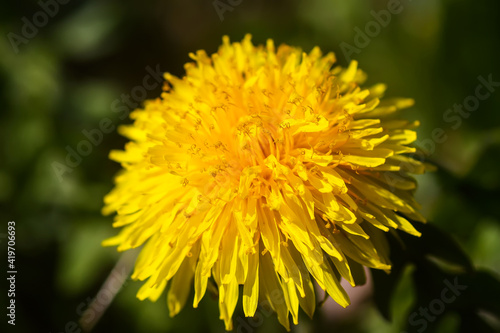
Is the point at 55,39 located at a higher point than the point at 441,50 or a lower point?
higher

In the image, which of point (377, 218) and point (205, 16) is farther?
point (205, 16)

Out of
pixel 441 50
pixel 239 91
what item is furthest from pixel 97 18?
pixel 441 50

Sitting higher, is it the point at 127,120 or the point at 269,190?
the point at 127,120

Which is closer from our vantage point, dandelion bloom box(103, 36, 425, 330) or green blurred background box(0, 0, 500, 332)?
dandelion bloom box(103, 36, 425, 330)

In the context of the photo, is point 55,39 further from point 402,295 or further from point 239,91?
point 402,295

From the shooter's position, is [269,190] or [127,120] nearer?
[269,190]
